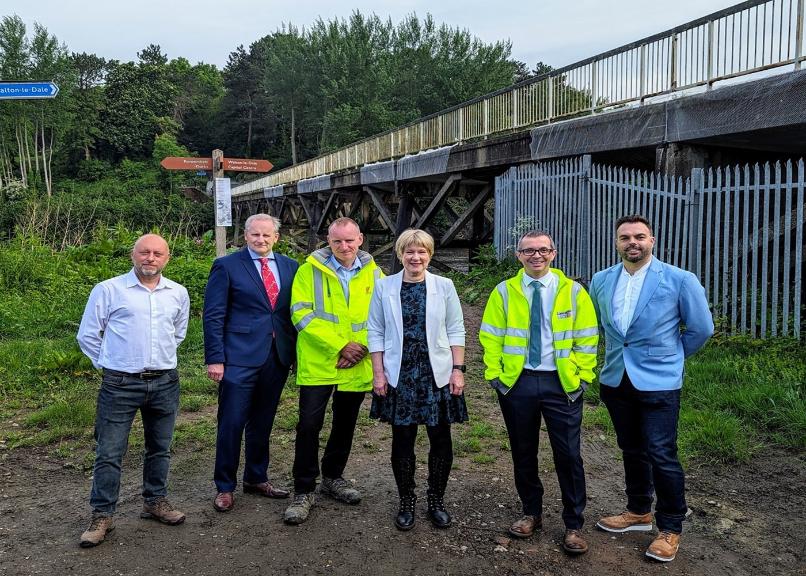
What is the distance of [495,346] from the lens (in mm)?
3543

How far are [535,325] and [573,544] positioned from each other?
1074mm

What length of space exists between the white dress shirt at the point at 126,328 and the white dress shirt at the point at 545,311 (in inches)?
75.8

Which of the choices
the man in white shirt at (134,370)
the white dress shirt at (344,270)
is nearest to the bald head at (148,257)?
the man in white shirt at (134,370)

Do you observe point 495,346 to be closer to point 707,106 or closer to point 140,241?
point 140,241

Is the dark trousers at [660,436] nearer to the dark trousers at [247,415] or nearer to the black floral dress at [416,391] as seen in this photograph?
the black floral dress at [416,391]

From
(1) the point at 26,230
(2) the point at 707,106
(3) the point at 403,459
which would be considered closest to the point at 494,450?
(3) the point at 403,459

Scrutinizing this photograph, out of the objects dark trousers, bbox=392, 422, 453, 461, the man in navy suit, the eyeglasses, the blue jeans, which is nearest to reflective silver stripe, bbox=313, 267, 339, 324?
the man in navy suit

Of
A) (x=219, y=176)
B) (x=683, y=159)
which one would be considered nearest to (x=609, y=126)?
(x=683, y=159)

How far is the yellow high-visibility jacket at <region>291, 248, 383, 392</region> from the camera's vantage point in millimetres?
3850

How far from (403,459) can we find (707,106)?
5.27 m

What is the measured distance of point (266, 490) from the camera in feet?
13.3

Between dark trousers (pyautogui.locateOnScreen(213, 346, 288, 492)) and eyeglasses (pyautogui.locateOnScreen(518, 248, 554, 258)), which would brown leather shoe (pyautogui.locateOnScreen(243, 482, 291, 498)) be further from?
eyeglasses (pyautogui.locateOnScreen(518, 248, 554, 258))

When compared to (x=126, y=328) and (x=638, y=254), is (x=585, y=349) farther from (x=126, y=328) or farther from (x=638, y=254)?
(x=126, y=328)

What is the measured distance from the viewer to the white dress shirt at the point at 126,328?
357 centimetres
